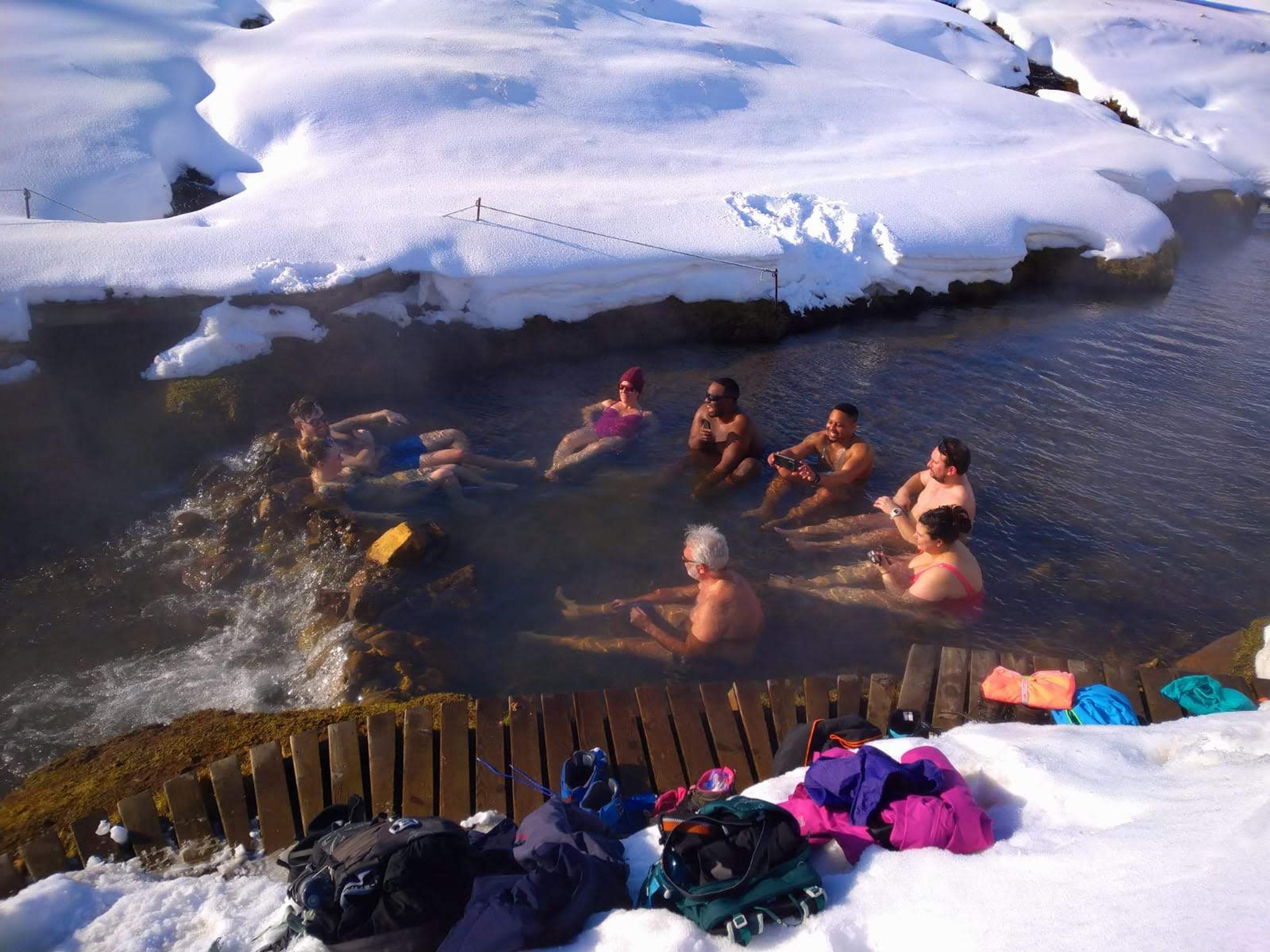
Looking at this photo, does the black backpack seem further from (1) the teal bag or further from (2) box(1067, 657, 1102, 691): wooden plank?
(2) box(1067, 657, 1102, 691): wooden plank

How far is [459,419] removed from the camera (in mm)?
7684

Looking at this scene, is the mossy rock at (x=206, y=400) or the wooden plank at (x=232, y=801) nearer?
the wooden plank at (x=232, y=801)

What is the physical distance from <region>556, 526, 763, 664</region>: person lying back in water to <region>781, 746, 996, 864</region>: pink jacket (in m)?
2.02

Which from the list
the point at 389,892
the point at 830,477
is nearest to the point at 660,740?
the point at 389,892

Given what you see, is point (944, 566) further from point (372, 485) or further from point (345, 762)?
point (372, 485)

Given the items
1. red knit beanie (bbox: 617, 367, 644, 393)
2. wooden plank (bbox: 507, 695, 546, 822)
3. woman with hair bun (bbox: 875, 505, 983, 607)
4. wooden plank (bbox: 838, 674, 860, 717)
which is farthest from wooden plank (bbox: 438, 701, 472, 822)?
red knit beanie (bbox: 617, 367, 644, 393)

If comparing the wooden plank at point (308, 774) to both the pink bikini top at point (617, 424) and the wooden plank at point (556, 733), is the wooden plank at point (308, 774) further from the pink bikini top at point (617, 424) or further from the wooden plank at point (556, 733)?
the pink bikini top at point (617, 424)

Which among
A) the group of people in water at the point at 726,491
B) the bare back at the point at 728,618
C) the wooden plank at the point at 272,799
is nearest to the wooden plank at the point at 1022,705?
the group of people in water at the point at 726,491

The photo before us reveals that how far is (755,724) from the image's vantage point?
171 inches

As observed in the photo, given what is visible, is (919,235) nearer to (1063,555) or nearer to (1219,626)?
(1063,555)

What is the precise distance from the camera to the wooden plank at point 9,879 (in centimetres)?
344

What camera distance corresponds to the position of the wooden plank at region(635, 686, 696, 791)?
405 cm

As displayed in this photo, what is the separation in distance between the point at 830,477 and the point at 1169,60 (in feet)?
65.3

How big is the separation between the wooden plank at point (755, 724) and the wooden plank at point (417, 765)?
1.47 m
